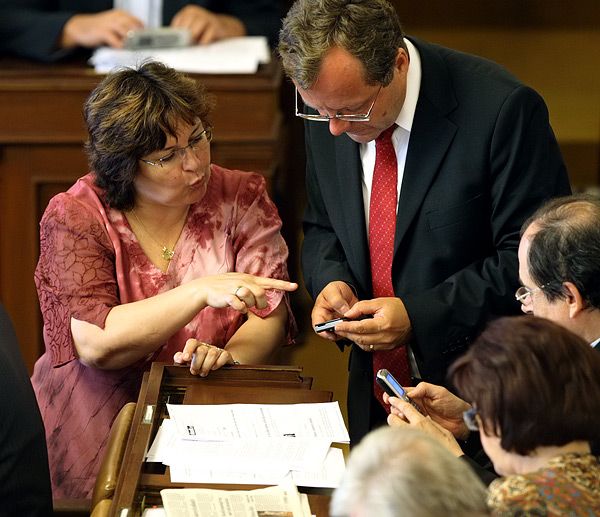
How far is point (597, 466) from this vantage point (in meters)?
1.97

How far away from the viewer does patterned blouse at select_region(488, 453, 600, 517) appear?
6.08 feet

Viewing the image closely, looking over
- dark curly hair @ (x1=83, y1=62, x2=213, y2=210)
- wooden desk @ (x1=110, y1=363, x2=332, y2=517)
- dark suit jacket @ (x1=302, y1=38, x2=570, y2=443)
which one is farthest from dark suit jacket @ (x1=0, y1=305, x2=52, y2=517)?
dark suit jacket @ (x1=302, y1=38, x2=570, y2=443)

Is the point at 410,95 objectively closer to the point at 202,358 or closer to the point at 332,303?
the point at 332,303

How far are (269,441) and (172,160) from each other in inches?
34.4

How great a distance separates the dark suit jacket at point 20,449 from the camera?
2523 mm

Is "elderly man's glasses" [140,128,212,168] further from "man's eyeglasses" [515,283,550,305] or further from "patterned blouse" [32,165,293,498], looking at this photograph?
"man's eyeglasses" [515,283,550,305]

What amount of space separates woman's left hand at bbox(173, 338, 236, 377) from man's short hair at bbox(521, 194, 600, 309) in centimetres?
81

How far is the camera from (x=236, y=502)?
7.83 feet

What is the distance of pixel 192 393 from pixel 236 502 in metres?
0.50

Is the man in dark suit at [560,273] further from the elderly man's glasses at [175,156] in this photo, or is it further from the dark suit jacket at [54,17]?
the dark suit jacket at [54,17]

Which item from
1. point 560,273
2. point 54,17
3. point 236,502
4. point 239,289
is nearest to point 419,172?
point 239,289

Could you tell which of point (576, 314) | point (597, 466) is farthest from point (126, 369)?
point (597, 466)

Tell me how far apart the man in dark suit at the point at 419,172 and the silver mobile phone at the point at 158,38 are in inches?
65.2

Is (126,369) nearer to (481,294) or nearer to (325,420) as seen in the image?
(325,420)
